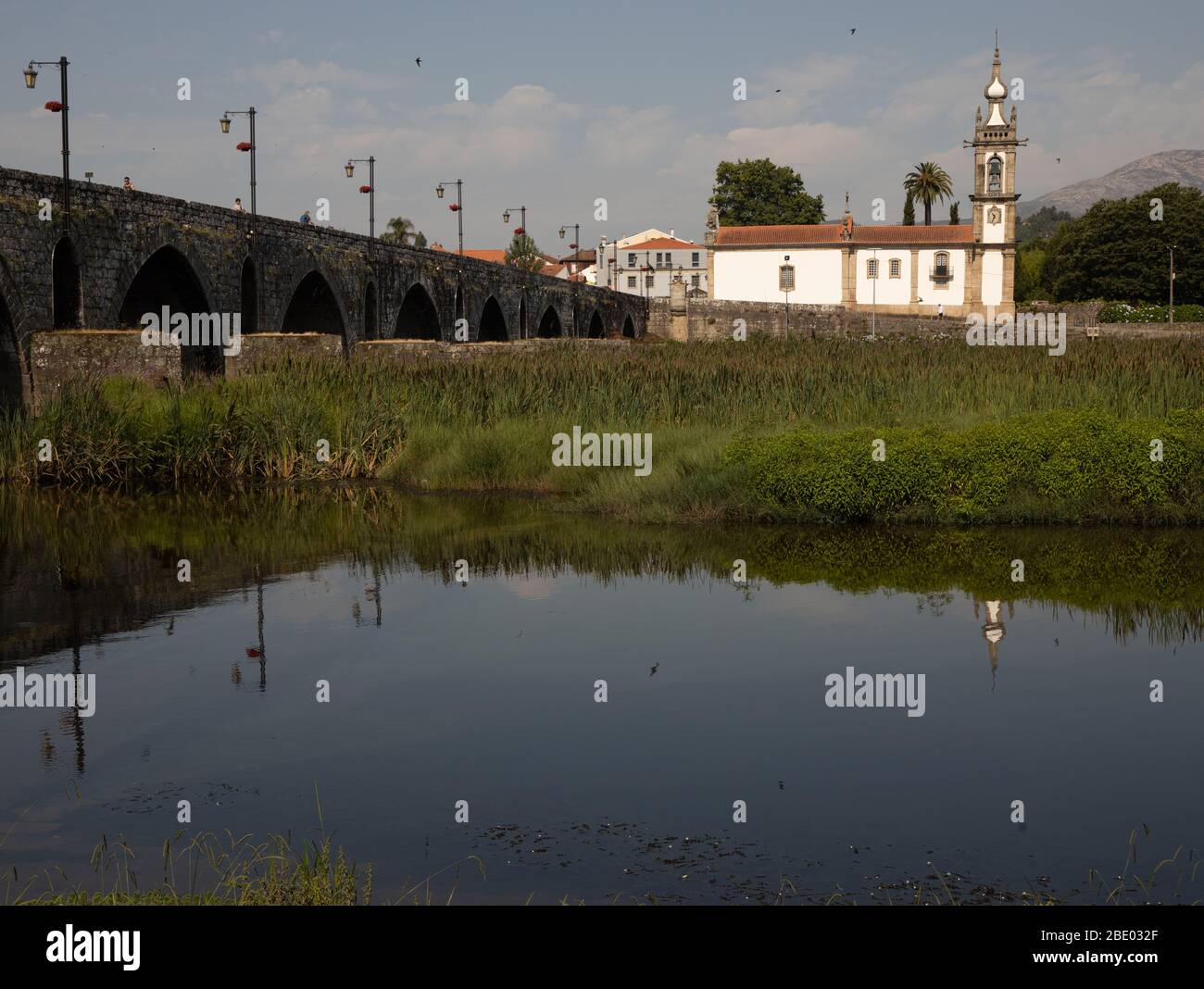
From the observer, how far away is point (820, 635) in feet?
33.0

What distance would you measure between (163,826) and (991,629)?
6230 millimetres

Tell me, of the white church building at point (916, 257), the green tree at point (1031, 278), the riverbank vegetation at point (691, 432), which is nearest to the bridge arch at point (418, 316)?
the riverbank vegetation at point (691, 432)

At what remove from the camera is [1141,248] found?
81.6 metres

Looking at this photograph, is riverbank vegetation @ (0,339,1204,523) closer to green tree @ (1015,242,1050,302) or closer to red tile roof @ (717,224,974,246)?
red tile roof @ (717,224,974,246)

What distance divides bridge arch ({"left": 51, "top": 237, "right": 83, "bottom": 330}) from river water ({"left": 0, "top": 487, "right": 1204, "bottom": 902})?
938 centimetres

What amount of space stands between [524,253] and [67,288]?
3317 inches

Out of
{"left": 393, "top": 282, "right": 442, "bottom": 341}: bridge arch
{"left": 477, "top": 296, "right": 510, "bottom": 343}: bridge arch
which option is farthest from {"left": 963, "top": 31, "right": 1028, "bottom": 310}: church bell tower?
{"left": 393, "top": 282, "right": 442, "bottom": 341}: bridge arch

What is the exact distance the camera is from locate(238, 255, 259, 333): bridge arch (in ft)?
96.3

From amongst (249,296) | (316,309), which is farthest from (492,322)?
(249,296)

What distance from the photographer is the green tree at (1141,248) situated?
8106 cm

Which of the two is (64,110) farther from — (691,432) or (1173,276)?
(1173,276)

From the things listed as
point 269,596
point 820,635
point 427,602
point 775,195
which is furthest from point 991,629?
point 775,195

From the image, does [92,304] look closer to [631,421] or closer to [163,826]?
[631,421]

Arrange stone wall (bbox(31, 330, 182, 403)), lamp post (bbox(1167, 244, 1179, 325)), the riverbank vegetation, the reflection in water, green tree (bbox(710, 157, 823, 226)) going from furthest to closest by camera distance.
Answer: green tree (bbox(710, 157, 823, 226)) < lamp post (bbox(1167, 244, 1179, 325)) < stone wall (bbox(31, 330, 182, 403)) < the riverbank vegetation < the reflection in water
